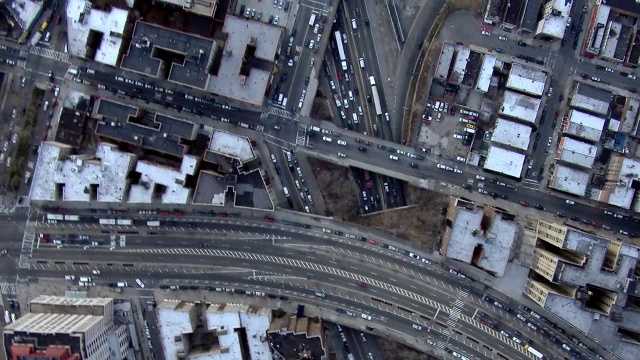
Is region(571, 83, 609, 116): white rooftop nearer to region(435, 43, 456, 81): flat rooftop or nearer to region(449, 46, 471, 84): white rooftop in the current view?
region(449, 46, 471, 84): white rooftop

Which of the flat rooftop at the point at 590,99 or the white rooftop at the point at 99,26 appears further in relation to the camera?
the flat rooftop at the point at 590,99

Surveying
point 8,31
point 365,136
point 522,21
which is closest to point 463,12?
point 522,21

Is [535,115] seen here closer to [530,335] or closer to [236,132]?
[530,335]

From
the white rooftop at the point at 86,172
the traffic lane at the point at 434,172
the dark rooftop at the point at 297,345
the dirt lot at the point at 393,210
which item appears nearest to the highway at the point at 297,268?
the dirt lot at the point at 393,210

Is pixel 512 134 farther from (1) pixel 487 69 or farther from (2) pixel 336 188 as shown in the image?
(2) pixel 336 188

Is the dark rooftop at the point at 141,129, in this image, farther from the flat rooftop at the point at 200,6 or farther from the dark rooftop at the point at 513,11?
the dark rooftop at the point at 513,11
